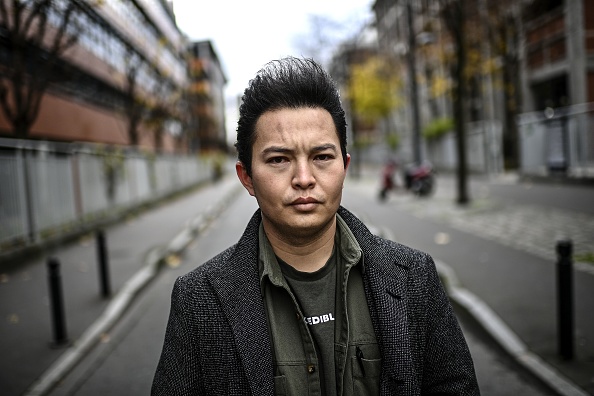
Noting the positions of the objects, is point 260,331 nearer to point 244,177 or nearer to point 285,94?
point 244,177

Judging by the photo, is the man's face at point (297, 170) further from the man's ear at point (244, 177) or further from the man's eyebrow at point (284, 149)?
the man's ear at point (244, 177)

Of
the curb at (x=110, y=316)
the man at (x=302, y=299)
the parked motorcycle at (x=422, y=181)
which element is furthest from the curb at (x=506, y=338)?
the parked motorcycle at (x=422, y=181)

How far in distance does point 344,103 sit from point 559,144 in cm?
1615

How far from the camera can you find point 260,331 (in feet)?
5.50

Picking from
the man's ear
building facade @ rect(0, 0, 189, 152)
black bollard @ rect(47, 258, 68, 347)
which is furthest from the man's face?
building facade @ rect(0, 0, 189, 152)

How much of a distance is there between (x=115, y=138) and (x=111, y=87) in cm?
A: 325

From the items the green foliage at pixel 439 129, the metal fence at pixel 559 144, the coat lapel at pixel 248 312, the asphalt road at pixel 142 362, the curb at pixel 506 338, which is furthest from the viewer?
the green foliage at pixel 439 129

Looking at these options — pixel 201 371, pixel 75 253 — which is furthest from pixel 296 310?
pixel 75 253

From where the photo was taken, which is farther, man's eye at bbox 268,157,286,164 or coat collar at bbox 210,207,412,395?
man's eye at bbox 268,157,286,164

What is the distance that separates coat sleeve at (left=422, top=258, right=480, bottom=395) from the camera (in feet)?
5.90

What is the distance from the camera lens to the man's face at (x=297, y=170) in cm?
174

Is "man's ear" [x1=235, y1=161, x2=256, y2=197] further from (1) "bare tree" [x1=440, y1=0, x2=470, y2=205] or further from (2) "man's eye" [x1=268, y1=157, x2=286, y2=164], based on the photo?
(1) "bare tree" [x1=440, y1=0, x2=470, y2=205]

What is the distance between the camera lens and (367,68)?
48875 millimetres

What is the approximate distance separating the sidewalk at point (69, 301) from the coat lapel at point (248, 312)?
11.3ft
